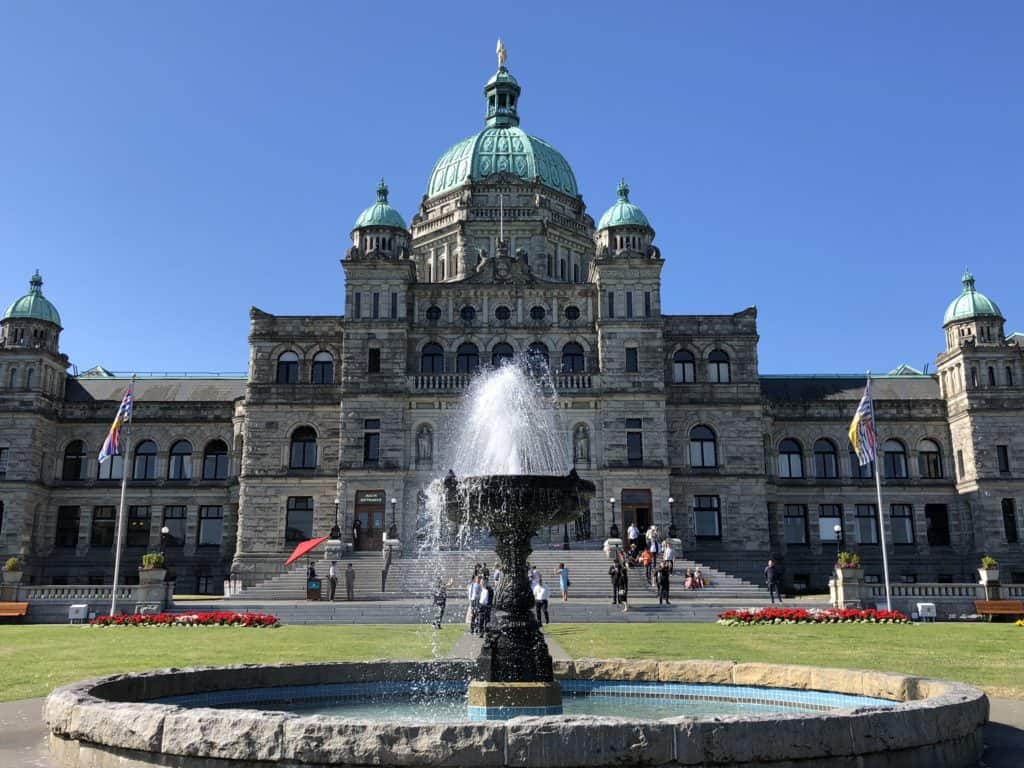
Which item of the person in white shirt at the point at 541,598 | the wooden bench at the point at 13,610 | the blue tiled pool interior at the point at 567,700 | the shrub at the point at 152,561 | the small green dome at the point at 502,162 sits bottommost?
the blue tiled pool interior at the point at 567,700

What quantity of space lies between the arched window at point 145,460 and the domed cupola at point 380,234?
18.6 metres

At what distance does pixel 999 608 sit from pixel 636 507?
19.6 meters

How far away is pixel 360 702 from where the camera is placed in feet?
49.8

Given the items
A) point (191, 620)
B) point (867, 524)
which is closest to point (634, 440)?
point (867, 524)

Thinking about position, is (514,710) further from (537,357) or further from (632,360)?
(537,357)

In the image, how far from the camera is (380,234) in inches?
2261

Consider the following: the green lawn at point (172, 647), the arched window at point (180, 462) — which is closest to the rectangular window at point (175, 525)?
the arched window at point (180, 462)

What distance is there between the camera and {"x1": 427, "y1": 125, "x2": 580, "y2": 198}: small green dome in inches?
2672

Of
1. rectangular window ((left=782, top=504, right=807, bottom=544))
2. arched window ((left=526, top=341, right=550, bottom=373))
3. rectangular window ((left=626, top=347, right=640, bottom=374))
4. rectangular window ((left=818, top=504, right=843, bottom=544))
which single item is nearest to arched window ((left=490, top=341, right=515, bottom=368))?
arched window ((left=526, top=341, right=550, bottom=373))

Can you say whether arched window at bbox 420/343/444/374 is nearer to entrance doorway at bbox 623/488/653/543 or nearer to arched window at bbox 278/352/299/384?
arched window at bbox 278/352/299/384

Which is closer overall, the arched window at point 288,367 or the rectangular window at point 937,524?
the arched window at point 288,367

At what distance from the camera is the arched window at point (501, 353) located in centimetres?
5603

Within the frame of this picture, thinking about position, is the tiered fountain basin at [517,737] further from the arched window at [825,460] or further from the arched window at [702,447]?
the arched window at [825,460]

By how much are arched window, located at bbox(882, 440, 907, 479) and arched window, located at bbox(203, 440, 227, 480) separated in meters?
42.1
